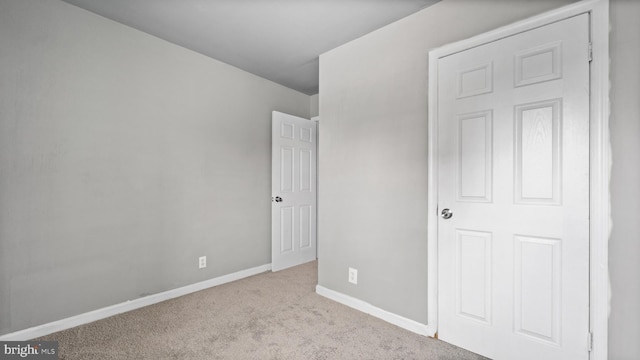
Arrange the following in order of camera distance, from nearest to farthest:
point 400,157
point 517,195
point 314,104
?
point 517,195, point 400,157, point 314,104

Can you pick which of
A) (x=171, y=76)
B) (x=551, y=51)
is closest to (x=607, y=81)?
(x=551, y=51)

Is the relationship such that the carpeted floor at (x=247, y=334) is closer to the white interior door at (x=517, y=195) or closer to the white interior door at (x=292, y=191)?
the white interior door at (x=517, y=195)

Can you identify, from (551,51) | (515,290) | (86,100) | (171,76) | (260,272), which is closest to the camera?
(551,51)

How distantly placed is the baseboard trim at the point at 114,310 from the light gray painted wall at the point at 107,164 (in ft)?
0.17

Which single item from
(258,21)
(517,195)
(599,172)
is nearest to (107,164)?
(258,21)

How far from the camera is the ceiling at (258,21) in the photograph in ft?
6.88

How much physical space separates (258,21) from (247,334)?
2443 mm

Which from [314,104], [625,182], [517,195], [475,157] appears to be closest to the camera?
[625,182]

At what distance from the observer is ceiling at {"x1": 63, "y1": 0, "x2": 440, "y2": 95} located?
2.10 m

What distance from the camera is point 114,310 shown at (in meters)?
2.32

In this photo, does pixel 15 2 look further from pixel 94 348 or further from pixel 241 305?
pixel 241 305

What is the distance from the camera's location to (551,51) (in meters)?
1.58

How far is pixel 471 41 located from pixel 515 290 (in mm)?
1605

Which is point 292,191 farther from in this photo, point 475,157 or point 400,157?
point 475,157
